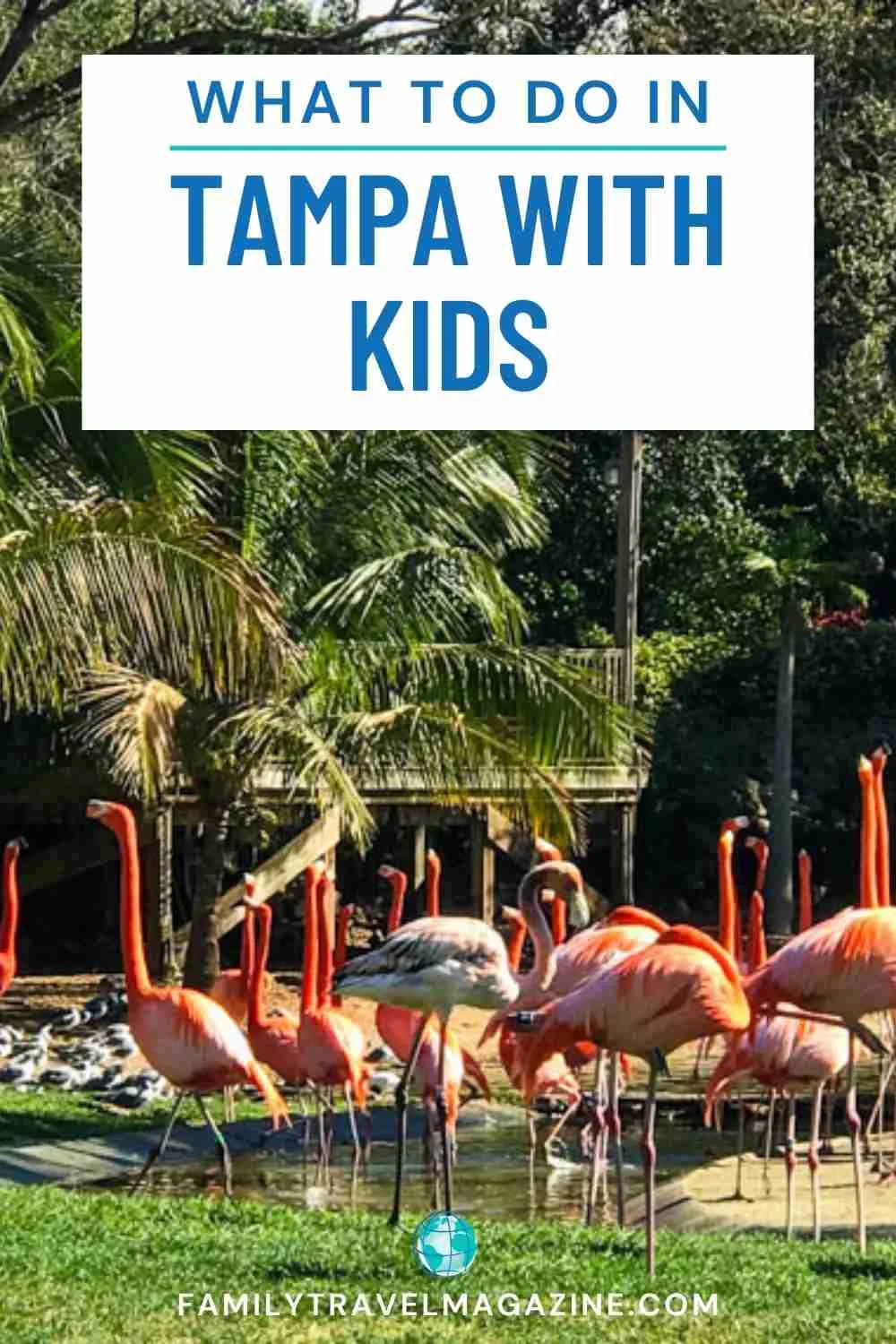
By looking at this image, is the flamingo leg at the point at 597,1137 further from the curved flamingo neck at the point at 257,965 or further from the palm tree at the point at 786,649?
the palm tree at the point at 786,649

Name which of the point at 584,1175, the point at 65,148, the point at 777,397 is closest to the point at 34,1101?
the point at 584,1175

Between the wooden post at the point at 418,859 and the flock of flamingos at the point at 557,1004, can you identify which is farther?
the wooden post at the point at 418,859

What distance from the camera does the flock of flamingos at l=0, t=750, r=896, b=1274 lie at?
8.81m

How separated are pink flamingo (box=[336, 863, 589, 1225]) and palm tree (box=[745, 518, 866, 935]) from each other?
14660 millimetres

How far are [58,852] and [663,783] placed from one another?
7102 mm

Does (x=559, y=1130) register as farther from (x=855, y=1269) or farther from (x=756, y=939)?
(x=855, y=1269)

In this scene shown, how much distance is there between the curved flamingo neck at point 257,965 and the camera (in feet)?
40.0

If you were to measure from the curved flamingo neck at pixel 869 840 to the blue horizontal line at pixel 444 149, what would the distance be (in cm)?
273

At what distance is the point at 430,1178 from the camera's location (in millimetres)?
11820

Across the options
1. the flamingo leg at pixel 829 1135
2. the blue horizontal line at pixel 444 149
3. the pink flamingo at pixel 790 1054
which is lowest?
the flamingo leg at pixel 829 1135

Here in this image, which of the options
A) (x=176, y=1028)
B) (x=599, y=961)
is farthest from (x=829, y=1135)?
(x=176, y=1028)

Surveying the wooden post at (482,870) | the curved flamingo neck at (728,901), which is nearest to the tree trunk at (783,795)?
the wooden post at (482,870)

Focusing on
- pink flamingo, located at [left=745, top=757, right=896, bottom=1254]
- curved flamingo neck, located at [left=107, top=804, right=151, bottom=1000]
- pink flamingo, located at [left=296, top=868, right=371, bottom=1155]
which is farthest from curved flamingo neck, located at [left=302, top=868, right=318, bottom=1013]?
pink flamingo, located at [left=745, top=757, right=896, bottom=1254]

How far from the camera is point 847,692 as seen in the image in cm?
2748
